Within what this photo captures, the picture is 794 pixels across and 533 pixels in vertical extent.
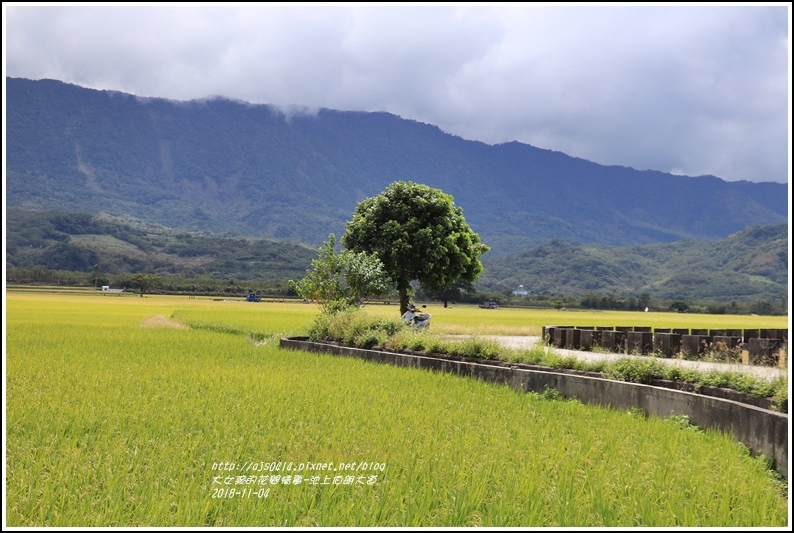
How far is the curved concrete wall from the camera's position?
8938 millimetres

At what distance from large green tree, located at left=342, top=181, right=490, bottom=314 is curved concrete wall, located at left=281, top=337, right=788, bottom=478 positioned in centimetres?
1638

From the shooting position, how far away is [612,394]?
1317 cm

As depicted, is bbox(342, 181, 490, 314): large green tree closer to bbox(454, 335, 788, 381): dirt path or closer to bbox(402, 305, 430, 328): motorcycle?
bbox(402, 305, 430, 328): motorcycle

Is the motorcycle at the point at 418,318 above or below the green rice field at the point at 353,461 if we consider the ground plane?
above

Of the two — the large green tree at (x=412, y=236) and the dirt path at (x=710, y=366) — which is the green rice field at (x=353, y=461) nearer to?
the dirt path at (x=710, y=366)

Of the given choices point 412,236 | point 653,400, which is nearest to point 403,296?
point 412,236

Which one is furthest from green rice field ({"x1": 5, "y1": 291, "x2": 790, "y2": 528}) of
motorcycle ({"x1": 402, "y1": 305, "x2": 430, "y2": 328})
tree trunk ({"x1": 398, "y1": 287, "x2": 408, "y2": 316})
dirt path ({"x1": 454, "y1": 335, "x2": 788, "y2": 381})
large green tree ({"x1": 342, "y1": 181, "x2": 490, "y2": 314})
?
tree trunk ({"x1": 398, "y1": 287, "x2": 408, "y2": 316})

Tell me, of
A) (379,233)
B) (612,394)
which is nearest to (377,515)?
Answer: (612,394)

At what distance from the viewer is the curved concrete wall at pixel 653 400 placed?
8938mm

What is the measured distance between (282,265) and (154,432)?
188 m

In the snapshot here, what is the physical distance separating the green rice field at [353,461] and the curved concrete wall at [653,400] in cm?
29

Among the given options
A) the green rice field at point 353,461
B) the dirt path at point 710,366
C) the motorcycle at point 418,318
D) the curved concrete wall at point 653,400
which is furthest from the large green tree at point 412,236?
the green rice field at point 353,461

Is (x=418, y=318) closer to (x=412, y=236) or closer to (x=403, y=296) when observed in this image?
(x=412, y=236)

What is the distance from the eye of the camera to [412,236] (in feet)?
120
